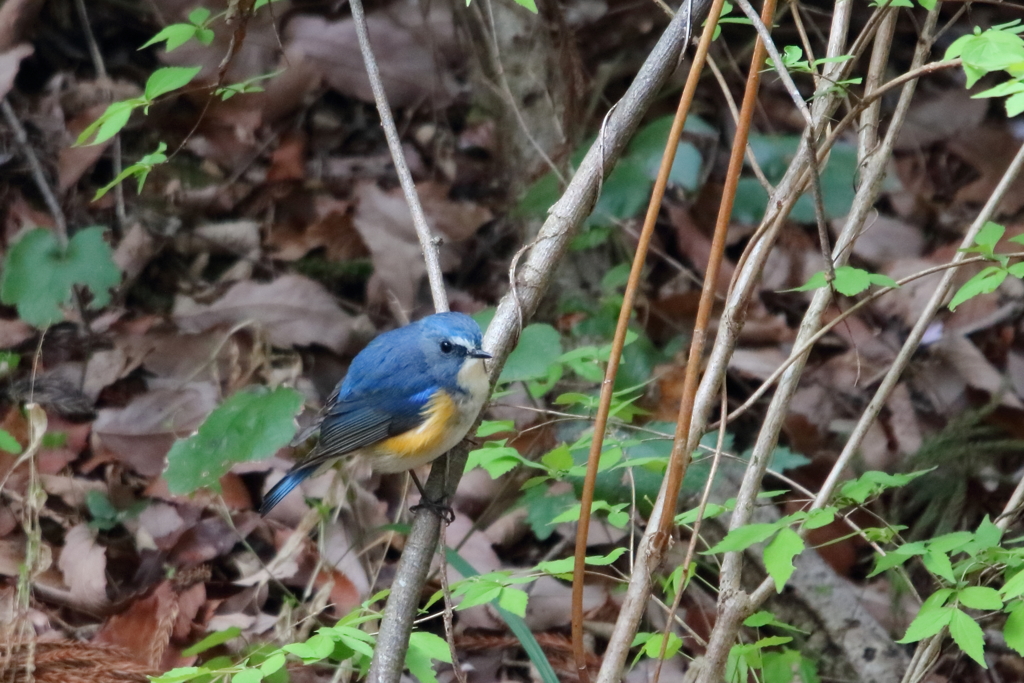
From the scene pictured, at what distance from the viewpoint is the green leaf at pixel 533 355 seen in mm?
3553

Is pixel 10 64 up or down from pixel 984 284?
up

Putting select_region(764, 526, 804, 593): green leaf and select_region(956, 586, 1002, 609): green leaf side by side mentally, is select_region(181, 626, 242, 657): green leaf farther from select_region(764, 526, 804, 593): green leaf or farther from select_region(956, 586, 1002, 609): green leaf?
select_region(956, 586, 1002, 609): green leaf

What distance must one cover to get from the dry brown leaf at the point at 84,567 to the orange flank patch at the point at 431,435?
1.51 meters

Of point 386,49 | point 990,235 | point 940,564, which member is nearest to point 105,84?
point 386,49

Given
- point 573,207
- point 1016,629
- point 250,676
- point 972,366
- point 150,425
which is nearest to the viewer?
point 250,676

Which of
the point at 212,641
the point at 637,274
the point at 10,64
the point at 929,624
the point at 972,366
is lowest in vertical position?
the point at 972,366

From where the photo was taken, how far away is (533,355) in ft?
12.0

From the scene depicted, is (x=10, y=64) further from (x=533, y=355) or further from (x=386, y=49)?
(x=533, y=355)

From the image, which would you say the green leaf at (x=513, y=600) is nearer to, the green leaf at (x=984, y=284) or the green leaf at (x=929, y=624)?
the green leaf at (x=929, y=624)

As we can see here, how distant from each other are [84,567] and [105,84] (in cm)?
315

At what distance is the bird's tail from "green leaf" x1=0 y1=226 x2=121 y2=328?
170cm

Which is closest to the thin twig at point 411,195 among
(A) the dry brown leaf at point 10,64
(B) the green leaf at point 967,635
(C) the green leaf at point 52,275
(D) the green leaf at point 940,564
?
(D) the green leaf at point 940,564

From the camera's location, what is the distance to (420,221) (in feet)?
9.55

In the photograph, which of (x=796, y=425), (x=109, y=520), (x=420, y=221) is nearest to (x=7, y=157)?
(x=109, y=520)
